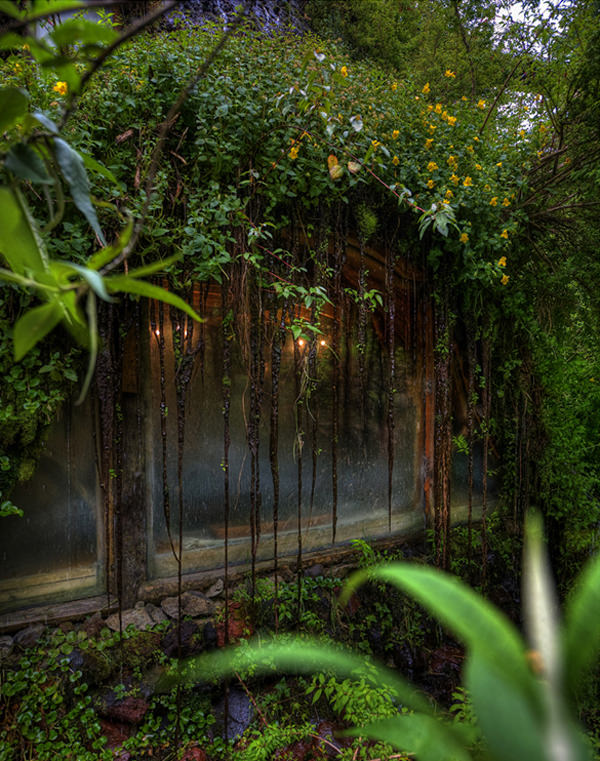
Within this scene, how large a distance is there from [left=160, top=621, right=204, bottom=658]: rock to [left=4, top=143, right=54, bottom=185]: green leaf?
291 centimetres

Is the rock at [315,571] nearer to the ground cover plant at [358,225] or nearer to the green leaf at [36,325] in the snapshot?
the ground cover plant at [358,225]

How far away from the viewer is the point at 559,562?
375cm

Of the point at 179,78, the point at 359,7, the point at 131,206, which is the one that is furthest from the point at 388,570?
the point at 359,7

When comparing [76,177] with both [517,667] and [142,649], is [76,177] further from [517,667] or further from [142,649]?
[142,649]

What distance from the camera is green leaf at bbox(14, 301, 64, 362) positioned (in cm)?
41

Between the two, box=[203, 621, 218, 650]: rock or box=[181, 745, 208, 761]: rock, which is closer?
box=[181, 745, 208, 761]: rock

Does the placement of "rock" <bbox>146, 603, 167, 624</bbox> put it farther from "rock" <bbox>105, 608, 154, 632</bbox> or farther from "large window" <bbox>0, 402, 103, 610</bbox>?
"large window" <bbox>0, 402, 103, 610</bbox>

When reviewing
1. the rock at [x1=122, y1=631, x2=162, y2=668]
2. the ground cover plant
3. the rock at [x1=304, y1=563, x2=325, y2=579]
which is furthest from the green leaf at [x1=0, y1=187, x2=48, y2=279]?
the rock at [x1=304, y1=563, x2=325, y2=579]

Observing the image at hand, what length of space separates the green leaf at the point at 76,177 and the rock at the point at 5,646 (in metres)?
2.99

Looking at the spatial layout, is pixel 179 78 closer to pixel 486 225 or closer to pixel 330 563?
pixel 486 225

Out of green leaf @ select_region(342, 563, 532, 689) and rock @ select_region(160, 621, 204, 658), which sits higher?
green leaf @ select_region(342, 563, 532, 689)

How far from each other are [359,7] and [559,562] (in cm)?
664

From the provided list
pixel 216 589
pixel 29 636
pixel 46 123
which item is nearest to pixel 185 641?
pixel 216 589

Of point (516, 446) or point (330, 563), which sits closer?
point (330, 563)
